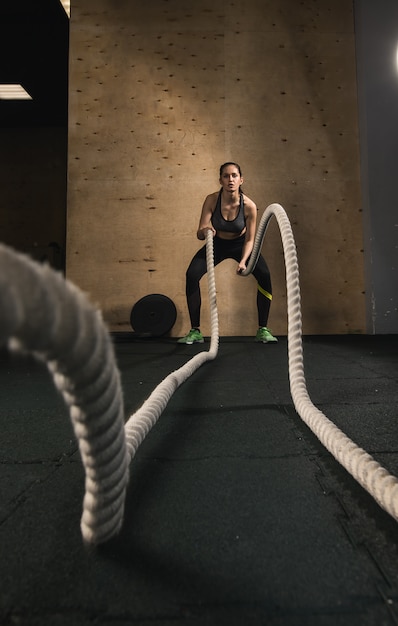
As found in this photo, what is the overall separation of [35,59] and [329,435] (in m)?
6.25

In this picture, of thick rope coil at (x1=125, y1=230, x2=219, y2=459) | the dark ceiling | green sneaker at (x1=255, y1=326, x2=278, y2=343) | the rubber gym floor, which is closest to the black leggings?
green sneaker at (x1=255, y1=326, x2=278, y2=343)

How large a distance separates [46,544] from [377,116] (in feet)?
14.0

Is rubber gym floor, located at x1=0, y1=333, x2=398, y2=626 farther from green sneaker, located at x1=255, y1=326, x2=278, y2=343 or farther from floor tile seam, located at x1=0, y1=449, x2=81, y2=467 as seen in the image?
green sneaker, located at x1=255, y1=326, x2=278, y2=343

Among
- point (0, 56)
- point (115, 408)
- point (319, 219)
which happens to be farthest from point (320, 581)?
point (0, 56)

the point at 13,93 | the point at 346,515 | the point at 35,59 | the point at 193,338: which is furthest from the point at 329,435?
the point at 13,93

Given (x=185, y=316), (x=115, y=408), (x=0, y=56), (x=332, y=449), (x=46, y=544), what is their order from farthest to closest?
(x=0, y=56) → (x=185, y=316) → (x=332, y=449) → (x=46, y=544) → (x=115, y=408)

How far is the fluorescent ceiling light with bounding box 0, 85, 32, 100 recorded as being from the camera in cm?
575

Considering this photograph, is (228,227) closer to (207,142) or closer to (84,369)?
(207,142)

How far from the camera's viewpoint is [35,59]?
509 cm

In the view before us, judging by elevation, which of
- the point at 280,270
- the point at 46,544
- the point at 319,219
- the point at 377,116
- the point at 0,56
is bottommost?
the point at 46,544

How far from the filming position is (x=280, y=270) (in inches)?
143

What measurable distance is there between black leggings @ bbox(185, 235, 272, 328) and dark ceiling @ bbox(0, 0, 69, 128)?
137 inches

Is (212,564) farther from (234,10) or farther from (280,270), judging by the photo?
(234,10)

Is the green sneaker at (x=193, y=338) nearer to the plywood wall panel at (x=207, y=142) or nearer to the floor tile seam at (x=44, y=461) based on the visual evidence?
the plywood wall panel at (x=207, y=142)
